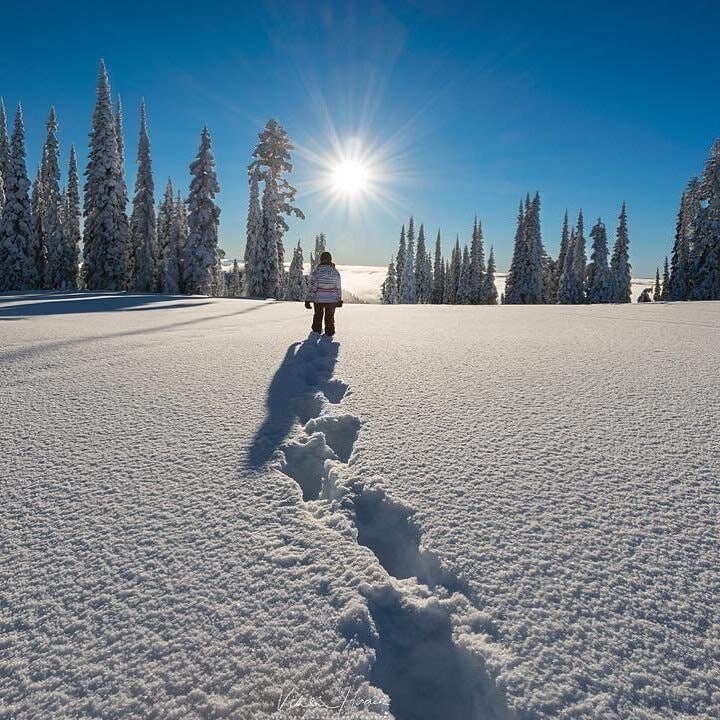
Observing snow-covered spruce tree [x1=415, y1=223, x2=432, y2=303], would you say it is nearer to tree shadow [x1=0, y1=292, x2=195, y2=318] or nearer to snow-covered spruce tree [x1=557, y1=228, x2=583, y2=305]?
snow-covered spruce tree [x1=557, y1=228, x2=583, y2=305]

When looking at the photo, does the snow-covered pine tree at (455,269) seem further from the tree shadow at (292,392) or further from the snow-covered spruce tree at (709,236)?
the tree shadow at (292,392)

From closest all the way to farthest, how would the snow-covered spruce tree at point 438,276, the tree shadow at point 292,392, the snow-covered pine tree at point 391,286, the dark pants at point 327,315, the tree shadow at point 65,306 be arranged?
the tree shadow at point 292,392, the dark pants at point 327,315, the tree shadow at point 65,306, the snow-covered pine tree at point 391,286, the snow-covered spruce tree at point 438,276

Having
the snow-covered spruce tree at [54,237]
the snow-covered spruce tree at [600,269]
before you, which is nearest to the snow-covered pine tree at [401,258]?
the snow-covered spruce tree at [600,269]

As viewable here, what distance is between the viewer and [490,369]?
430cm

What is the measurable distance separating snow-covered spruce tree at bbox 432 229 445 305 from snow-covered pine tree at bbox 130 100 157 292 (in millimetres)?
47972

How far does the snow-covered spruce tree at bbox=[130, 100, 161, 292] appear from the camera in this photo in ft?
104

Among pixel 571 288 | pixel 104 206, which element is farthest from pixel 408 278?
pixel 104 206

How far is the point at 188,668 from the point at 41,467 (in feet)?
5.25

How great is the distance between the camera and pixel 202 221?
90.6ft

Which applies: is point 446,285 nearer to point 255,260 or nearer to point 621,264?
point 621,264

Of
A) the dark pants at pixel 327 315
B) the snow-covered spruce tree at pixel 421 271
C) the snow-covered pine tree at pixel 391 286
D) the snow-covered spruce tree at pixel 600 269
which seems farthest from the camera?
the snow-covered spruce tree at pixel 421 271

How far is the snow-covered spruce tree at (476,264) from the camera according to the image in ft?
180

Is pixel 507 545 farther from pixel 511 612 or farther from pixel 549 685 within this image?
pixel 549 685

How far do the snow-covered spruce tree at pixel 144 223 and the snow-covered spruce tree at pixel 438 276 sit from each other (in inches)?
1888
